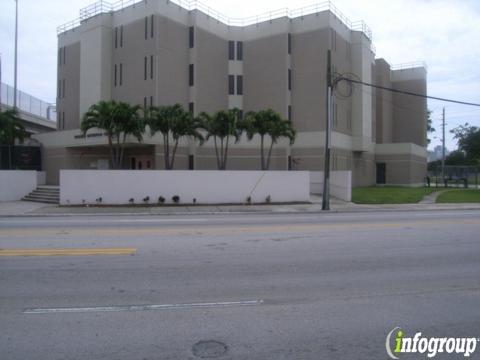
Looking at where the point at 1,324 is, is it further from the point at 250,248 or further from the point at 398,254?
the point at 398,254

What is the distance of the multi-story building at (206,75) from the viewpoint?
35.7 meters

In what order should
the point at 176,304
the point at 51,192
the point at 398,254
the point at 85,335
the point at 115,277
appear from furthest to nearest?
the point at 51,192 → the point at 398,254 → the point at 115,277 → the point at 176,304 → the point at 85,335

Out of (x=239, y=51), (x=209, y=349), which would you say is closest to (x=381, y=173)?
(x=239, y=51)

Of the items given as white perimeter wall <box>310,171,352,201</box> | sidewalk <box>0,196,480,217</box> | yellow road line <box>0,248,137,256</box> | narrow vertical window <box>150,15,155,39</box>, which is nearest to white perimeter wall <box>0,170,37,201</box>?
sidewalk <box>0,196,480,217</box>

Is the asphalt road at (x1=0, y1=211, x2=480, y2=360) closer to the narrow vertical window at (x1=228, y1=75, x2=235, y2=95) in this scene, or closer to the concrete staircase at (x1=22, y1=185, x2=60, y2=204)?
the concrete staircase at (x1=22, y1=185, x2=60, y2=204)

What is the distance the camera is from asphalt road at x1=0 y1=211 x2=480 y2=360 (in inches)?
176

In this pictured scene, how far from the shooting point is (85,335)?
4.68 metres

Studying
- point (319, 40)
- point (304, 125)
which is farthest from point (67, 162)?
point (319, 40)

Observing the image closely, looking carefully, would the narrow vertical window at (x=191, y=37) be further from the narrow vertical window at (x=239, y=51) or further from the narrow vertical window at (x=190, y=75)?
the narrow vertical window at (x=239, y=51)

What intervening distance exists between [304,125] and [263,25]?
1010 centimetres

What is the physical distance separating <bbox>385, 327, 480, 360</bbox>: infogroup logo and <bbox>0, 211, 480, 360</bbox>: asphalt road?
0.30 feet

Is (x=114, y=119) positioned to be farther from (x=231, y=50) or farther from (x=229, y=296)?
(x=229, y=296)

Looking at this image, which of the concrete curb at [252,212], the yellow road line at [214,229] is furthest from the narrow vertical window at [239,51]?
the yellow road line at [214,229]

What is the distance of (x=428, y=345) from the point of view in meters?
4.55
